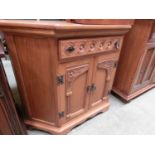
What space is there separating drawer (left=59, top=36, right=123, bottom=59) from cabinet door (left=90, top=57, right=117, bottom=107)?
10 centimetres

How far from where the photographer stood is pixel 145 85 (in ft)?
5.44

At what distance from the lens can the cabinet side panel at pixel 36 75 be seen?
2.49 ft

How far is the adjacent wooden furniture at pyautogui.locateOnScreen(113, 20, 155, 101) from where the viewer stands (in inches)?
46.3

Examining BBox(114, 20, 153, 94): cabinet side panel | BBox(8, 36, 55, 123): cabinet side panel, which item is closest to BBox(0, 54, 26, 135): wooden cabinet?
BBox(8, 36, 55, 123): cabinet side panel

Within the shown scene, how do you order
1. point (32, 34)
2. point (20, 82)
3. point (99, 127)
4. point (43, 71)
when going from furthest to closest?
point (99, 127) < point (20, 82) < point (43, 71) < point (32, 34)

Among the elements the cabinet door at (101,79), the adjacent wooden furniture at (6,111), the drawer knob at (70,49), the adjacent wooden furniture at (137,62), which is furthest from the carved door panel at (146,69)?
the adjacent wooden furniture at (6,111)

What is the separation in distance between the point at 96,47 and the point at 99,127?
0.78 m

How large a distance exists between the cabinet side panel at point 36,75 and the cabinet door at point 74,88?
83mm

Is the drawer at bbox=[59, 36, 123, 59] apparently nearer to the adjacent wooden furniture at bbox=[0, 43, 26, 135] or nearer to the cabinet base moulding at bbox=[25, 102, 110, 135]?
the adjacent wooden furniture at bbox=[0, 43, 26, 135]

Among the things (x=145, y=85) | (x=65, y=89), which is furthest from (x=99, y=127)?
(x=145, y=85)

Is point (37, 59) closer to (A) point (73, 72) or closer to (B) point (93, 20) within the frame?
(A) point (73, 72)

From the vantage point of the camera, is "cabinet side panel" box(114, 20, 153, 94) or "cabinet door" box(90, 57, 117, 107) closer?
"cabinet door" box(90, 57, 117, 107)

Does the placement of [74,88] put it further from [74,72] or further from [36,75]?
[36,75]

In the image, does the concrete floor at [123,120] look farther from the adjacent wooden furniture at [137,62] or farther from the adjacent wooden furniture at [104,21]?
the adjacent wooden furniture at [104,21]
